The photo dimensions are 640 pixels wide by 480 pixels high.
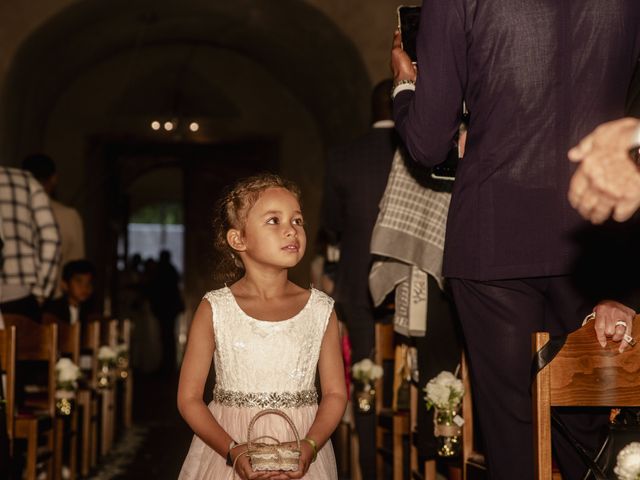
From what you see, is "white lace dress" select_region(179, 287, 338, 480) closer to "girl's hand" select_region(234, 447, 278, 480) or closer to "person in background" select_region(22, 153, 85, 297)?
"girl's hand" select_region(234, 447, 278, 480)

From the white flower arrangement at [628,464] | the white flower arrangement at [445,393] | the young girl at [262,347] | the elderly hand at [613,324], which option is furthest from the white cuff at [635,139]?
the white flower arrangement at [445,393]

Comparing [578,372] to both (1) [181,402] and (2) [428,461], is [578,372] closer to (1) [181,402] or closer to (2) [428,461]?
(1) [181,402]

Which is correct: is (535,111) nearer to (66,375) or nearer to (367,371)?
(367,371)

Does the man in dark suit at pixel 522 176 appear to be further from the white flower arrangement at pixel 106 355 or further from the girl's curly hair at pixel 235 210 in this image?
the white flower arrangement at pixel 106 355

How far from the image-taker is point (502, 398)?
8.37 feet

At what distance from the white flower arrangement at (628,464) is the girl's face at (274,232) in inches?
39.6

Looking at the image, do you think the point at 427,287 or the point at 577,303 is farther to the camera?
the point at 427,287

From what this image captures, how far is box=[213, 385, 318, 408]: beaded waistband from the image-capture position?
282 cm

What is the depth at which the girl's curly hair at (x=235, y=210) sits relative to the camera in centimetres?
294

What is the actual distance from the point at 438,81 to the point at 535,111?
0.28 m


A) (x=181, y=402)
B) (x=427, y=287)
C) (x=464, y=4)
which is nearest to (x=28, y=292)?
(x=427, y=287)

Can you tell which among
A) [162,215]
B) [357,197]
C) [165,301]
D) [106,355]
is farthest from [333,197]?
[162,215]

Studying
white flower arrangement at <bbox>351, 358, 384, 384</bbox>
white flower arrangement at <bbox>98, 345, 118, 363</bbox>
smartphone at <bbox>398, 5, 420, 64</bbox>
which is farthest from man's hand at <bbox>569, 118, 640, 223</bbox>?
white flower arrangement at <bbox>98, 345, 118, 363</bbox>

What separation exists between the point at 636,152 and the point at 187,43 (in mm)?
11606
